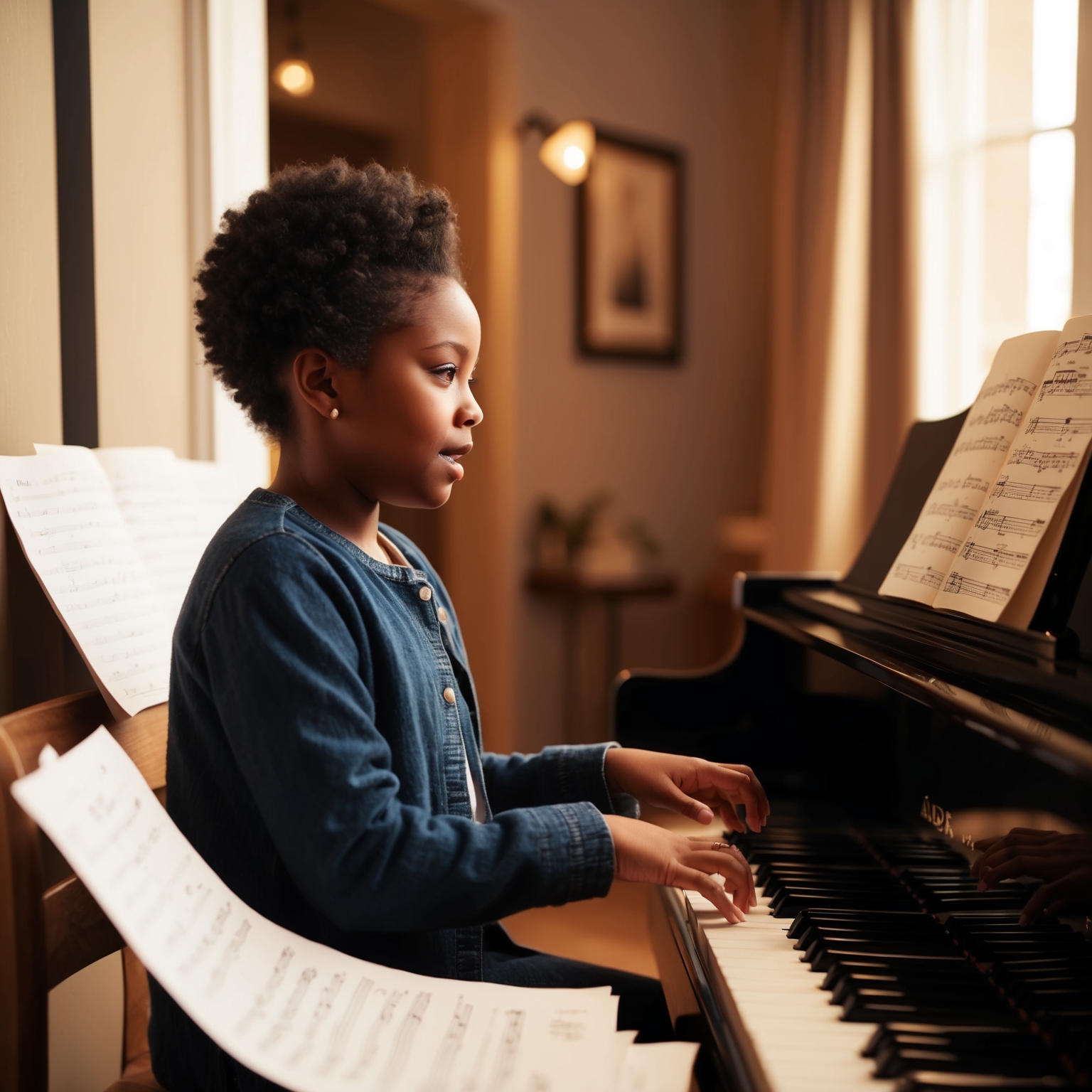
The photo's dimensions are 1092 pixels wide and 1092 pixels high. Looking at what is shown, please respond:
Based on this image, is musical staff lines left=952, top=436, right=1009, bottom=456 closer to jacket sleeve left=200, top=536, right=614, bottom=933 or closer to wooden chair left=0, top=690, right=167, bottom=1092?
jacket sleeve left=200, top=536, right=614, bottom=933

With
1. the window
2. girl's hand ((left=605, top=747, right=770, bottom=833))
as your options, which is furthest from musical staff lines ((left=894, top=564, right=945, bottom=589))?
the window

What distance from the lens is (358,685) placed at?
2.72ft

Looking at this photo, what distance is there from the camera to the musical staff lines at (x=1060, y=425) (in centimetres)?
103

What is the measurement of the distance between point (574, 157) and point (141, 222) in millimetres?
1680

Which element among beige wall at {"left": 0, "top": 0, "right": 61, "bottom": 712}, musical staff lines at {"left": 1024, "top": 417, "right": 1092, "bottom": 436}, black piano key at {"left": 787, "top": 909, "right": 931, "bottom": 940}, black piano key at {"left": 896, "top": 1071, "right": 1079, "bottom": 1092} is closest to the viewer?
black piano key at {"left": 896, "top": 1071, "right": 1079, "bottom": 1092}

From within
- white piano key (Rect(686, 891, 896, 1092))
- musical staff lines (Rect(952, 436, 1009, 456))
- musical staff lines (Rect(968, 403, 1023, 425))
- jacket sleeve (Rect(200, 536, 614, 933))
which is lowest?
white piano key (Rect(686, 891, 896, 1092))

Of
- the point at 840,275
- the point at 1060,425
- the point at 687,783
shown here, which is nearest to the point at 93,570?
the point at 687,783

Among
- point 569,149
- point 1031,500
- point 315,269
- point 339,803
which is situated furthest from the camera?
point 569,149

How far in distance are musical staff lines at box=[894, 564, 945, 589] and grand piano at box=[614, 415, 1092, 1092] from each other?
0.05 meters

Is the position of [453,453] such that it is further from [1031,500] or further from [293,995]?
[1031,500]

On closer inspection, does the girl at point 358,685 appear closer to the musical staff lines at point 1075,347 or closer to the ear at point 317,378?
the ear at point 317,378

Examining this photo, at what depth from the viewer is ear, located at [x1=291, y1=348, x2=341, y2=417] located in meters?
0.95

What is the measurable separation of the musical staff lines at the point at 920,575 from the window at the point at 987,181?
73.2 inches

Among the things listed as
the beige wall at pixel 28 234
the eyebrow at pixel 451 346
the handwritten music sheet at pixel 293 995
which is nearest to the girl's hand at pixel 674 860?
the handwritten music sheet at pixel 293 995
